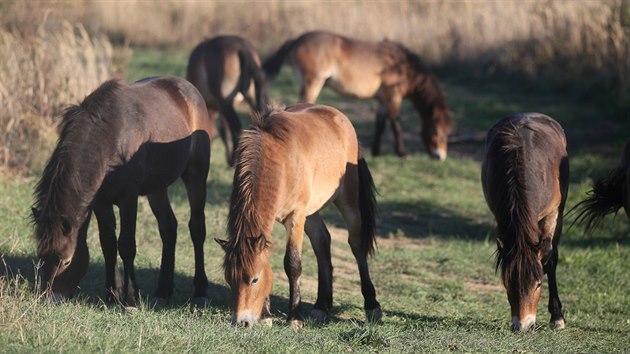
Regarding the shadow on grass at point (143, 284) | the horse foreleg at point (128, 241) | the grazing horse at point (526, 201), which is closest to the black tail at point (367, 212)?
the shadow on grass at point (143, 284)

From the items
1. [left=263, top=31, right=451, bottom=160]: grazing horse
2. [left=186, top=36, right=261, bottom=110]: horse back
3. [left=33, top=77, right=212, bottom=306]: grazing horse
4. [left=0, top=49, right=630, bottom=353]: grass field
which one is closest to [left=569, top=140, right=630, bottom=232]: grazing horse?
[left=0, top=49, right=630, bottom=353]: grass field

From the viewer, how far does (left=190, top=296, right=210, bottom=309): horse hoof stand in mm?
7607

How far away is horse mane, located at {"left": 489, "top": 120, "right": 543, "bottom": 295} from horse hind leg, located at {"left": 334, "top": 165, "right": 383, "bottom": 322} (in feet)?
3.59

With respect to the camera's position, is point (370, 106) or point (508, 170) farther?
point (370, 106)

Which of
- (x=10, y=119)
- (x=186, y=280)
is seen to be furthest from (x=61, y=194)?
(x=10, y=119)

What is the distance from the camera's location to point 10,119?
1104 cm

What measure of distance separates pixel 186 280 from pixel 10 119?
397 centimetres

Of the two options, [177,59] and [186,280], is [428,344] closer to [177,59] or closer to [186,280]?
[186,280]

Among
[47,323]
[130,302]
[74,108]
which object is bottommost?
[130,302]

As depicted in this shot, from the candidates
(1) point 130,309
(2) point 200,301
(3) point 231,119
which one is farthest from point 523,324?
(3) point 231,119

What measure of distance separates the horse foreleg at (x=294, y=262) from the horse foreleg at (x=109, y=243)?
1260mm

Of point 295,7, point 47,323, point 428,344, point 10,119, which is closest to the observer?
point 47,323

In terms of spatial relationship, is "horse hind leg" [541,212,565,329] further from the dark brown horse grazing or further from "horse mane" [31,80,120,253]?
the dark brown horse grazing

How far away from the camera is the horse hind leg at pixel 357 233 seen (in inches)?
302
